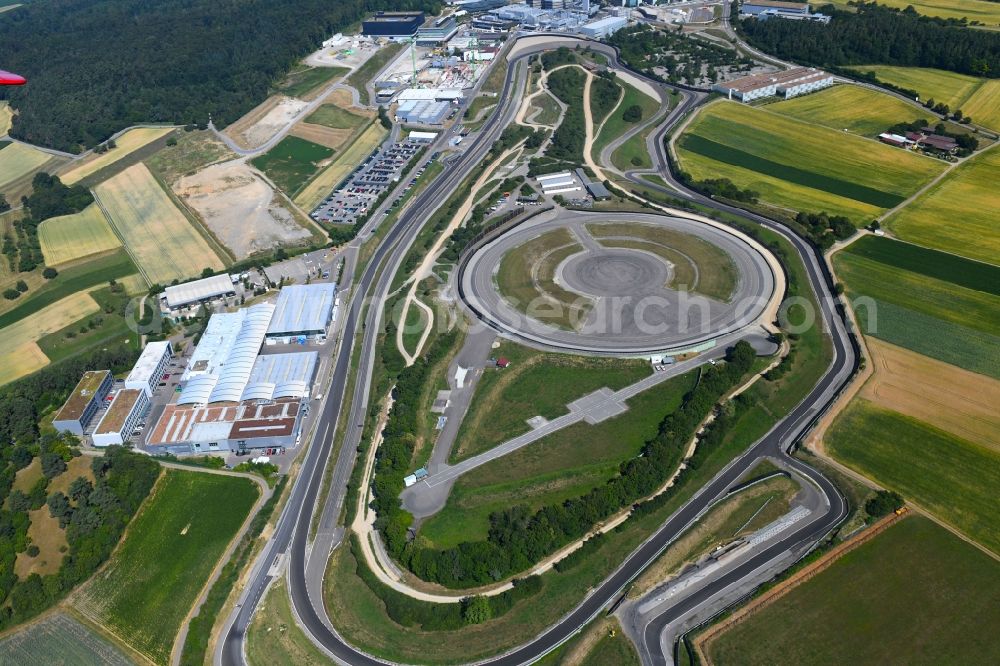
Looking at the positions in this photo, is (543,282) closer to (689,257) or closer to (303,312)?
(689,257)

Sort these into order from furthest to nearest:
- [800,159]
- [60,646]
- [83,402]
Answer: [800,159]
[83,402]
[60,646]

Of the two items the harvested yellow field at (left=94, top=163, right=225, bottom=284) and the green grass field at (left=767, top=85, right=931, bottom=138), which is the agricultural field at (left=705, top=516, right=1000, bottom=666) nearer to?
the harvested yellow field at (left=94, top=163, right=225, bottom=284)

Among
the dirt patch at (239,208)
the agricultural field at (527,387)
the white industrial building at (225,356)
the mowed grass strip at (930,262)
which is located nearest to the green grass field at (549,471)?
the agricultural field at (527,387)

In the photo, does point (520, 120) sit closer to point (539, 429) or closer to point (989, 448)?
point (539, 429)

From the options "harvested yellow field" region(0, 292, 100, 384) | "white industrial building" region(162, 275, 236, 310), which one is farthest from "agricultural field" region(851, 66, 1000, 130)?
"harvested yellow field" region(0, 292, 100, 384)

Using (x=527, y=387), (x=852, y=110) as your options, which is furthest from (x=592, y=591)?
(x=852, y=110)

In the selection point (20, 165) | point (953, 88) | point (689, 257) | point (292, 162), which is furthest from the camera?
point (953, 88)

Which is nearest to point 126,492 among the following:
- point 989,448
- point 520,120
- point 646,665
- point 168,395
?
point 168,395

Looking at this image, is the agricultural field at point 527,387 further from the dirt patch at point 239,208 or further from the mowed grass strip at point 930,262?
the dirt patch at point 239,208
